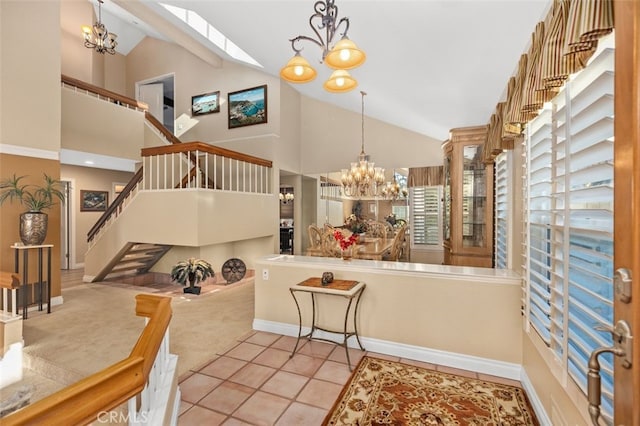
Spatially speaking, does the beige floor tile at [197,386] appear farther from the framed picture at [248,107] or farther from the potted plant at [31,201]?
the framed picture at [248,107]

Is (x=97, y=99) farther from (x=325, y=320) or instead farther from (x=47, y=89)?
(x=325, y=320)

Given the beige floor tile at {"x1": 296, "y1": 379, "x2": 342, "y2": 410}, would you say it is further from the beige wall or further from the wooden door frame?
the beige wall

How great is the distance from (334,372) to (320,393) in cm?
31

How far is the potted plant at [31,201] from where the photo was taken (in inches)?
143

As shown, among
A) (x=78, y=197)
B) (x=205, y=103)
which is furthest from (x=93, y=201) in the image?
(x=205, y=103)

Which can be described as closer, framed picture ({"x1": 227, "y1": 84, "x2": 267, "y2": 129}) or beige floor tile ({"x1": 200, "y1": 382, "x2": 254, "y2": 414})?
beige floor tile ({"x1": 200, "y1": 382, "x2": 254, "y2": 414})

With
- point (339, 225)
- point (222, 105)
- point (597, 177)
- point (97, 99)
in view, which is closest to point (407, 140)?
point (339, 225)

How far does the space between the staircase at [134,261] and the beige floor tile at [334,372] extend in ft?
14.8

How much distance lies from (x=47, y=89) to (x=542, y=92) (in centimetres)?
557

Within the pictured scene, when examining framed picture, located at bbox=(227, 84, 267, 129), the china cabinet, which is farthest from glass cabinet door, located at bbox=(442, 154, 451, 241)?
framed picture, located at bbox=(227, 84, 267, 129)

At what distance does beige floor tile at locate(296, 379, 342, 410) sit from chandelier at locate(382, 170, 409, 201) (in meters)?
4.34

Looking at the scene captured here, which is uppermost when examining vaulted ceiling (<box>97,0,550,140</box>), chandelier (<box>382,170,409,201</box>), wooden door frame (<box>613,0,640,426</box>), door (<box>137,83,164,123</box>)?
door (<box>137,83,164,123</box>)

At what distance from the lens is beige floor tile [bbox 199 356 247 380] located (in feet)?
8.13

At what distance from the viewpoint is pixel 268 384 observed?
7.64 feet
